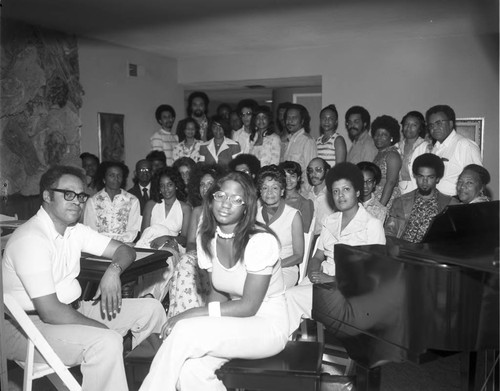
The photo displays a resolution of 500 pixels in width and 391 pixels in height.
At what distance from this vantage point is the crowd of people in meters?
2.50

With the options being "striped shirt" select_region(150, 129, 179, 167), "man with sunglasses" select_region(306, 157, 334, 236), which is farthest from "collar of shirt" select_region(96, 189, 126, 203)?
"striped shirt" select_region(150, 129, 179, 167)

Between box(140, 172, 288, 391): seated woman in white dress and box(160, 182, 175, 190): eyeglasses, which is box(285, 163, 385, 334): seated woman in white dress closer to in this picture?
box(140, 172, 288, 391): seated woman in white dress

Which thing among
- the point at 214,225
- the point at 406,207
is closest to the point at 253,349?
the point at 214,225

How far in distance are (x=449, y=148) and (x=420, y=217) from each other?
89 centimetres

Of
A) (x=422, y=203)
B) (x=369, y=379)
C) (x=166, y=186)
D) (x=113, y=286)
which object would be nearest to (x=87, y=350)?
(x=113, y=286)

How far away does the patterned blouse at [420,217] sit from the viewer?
4223 mm

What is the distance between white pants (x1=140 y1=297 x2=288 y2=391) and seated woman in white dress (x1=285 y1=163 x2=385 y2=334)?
1.03 meters

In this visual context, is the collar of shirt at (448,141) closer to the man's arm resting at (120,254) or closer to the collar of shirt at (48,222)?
the man's arm resting at (120,254)

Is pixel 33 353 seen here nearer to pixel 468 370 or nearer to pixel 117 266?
pixel 117 266

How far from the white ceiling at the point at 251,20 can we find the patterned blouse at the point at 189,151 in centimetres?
135

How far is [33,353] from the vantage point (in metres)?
2.52

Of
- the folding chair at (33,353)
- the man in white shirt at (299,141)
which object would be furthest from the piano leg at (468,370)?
the man in white shirt at (299,141)

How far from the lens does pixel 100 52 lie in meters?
7.38

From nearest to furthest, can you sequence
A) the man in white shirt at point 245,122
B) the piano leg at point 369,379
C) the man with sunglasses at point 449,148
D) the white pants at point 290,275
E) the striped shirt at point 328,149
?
the piano leg at point 369,379 → the white pants at point 290,275 → the man with sunglasses at point 449,148 → the striped shirt at point 328,149 → the man in white shirt at point 245,122
